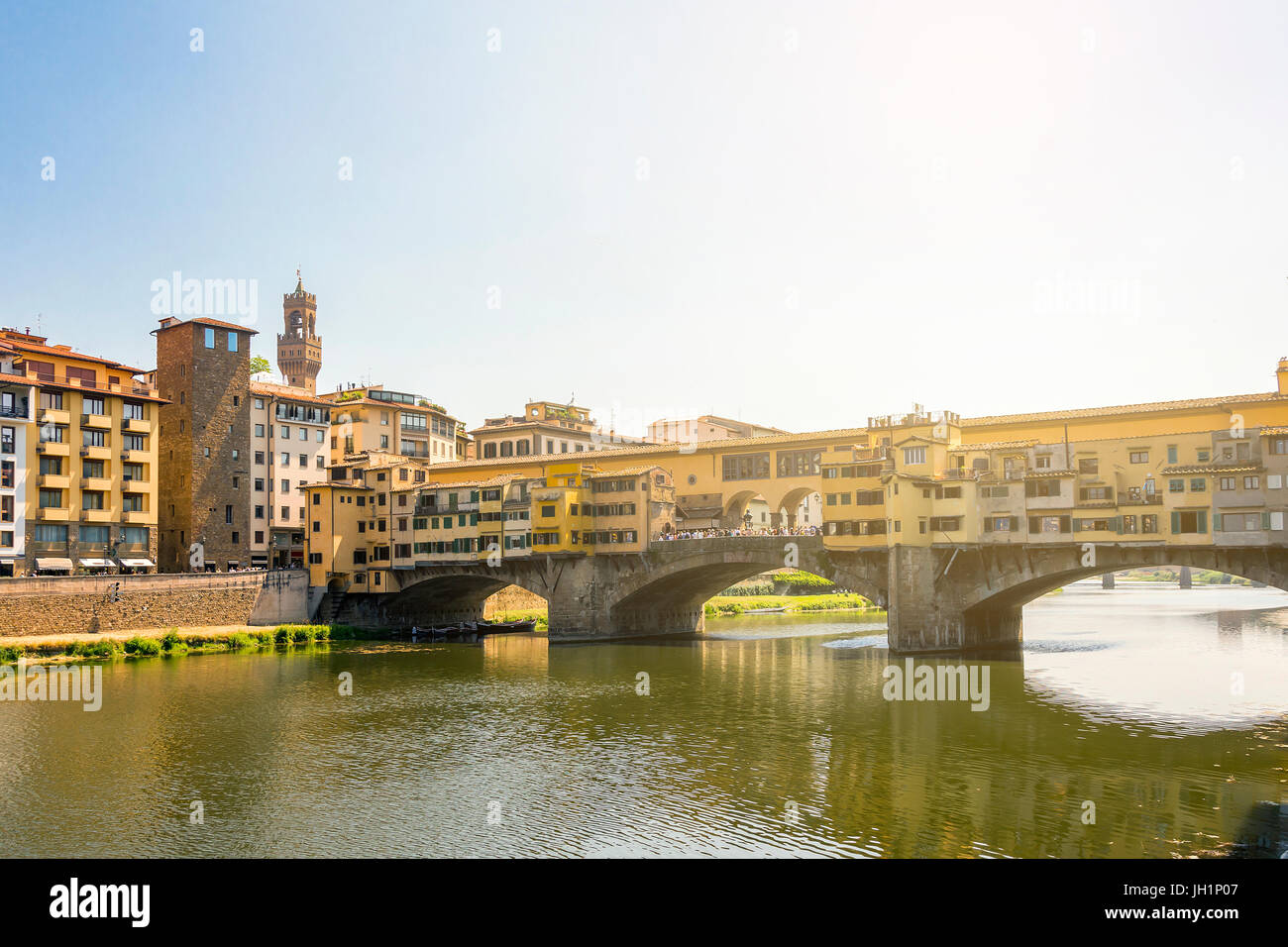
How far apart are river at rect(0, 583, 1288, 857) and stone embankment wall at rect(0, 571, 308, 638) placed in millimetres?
10577

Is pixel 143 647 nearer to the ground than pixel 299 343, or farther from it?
nearer to the ground

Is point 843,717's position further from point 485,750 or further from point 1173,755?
point 485,750

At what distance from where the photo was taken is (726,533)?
7200cm

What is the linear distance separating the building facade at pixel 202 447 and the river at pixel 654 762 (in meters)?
23.4

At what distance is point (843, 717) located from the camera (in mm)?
39031

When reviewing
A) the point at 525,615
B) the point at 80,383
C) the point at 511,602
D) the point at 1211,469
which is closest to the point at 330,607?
the point at 525,615

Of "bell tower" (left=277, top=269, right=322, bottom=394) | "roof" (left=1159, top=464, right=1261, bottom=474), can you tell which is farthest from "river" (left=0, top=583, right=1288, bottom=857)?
"bell tower" (left=277, top=269, right=322, bottom=394)

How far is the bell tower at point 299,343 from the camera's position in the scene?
130125mm

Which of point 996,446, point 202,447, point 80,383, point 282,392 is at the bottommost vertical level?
point 996,446

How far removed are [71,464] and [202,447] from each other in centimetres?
1042

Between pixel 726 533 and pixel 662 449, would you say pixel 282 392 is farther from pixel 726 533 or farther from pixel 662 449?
pixel 726 533

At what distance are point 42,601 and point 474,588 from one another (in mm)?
34498

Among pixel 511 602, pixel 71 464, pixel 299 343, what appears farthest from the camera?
pixel 299 343
